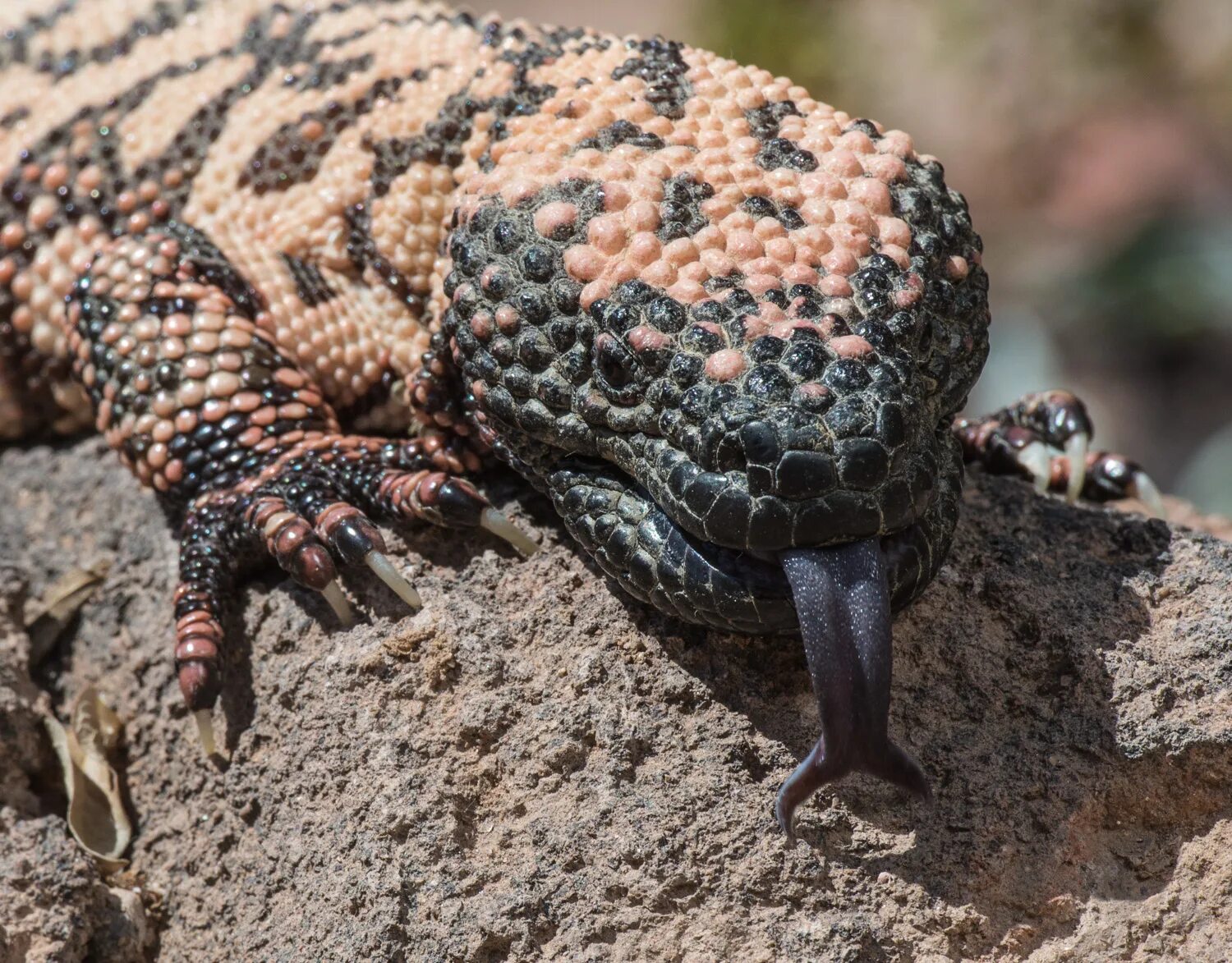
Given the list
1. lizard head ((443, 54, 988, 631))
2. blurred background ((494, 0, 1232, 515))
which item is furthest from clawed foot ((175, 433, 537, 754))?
blurred background ((494, 0, 1232, 515))

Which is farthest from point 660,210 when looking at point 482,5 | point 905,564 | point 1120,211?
point 482,5

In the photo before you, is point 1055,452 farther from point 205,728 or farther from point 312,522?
point 205,728

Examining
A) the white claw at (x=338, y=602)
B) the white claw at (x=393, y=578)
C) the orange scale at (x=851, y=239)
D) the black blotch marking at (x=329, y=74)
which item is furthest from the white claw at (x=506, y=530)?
the black blotch marking at (x=329, y=74)

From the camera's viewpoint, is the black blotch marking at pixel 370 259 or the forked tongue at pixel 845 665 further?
the black blotch marking at pixel 370 259

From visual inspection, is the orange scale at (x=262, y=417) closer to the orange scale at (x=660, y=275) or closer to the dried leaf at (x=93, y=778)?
the dried leaf at (x=93, y=778)

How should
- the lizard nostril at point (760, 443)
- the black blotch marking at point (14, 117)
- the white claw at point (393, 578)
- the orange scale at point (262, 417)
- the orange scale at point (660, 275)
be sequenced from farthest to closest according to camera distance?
1. the black blotch marking at point (14, 117)
2. the orange scale at point (262, 417)
3. the white claw at point (393, 578)
4. the orange scale at point (660, 275)
5. the lizard nostril at point (760, 443)

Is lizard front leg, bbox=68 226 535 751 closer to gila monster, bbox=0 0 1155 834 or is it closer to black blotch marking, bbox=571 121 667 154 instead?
gila monster, bbox=0 0 1155 834

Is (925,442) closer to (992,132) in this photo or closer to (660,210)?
(660,210)
